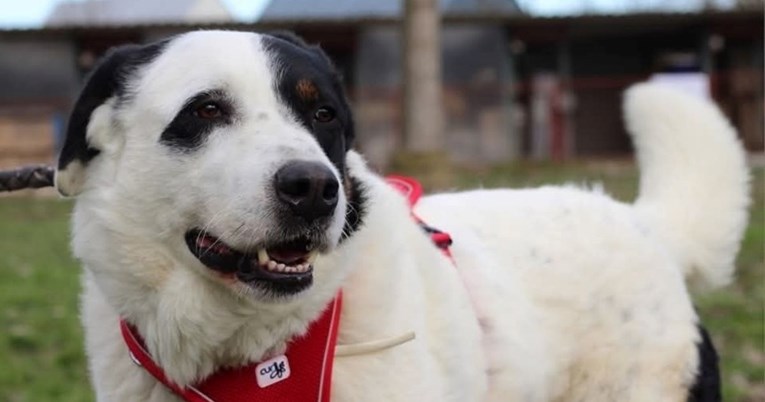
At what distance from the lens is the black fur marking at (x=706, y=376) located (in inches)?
128

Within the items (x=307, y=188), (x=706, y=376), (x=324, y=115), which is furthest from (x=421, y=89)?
(x=307, y=188)

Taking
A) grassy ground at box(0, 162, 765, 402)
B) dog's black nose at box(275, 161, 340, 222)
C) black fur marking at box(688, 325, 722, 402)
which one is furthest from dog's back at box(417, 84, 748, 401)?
grassy ground at box(0, 162, 765, 402)

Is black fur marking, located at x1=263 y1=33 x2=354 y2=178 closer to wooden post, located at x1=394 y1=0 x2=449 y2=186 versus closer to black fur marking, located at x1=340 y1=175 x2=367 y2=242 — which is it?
black fur marking, located at x1=340 y1=175 x2=367 y2=242

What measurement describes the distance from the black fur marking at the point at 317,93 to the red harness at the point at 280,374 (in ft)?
1.38

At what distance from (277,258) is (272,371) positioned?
29 centimetres

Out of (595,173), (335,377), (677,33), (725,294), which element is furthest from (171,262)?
(677,33)

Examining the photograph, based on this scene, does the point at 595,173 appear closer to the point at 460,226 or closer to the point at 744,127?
the point at 744,127

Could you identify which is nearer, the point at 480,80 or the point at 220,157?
the point at 220,157

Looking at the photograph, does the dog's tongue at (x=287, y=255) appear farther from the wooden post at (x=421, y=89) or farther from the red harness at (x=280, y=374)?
the wooden post at (x=421, y=89)

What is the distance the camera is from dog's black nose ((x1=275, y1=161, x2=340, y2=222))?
2.14 m

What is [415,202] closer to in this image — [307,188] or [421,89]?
[307,188]

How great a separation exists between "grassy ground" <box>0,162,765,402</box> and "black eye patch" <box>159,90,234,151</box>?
2756 mm

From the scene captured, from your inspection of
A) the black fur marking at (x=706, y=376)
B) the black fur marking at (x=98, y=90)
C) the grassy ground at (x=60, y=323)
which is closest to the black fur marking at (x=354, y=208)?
the black fur marking at (x=98, y=90)

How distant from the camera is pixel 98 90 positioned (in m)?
2.57
